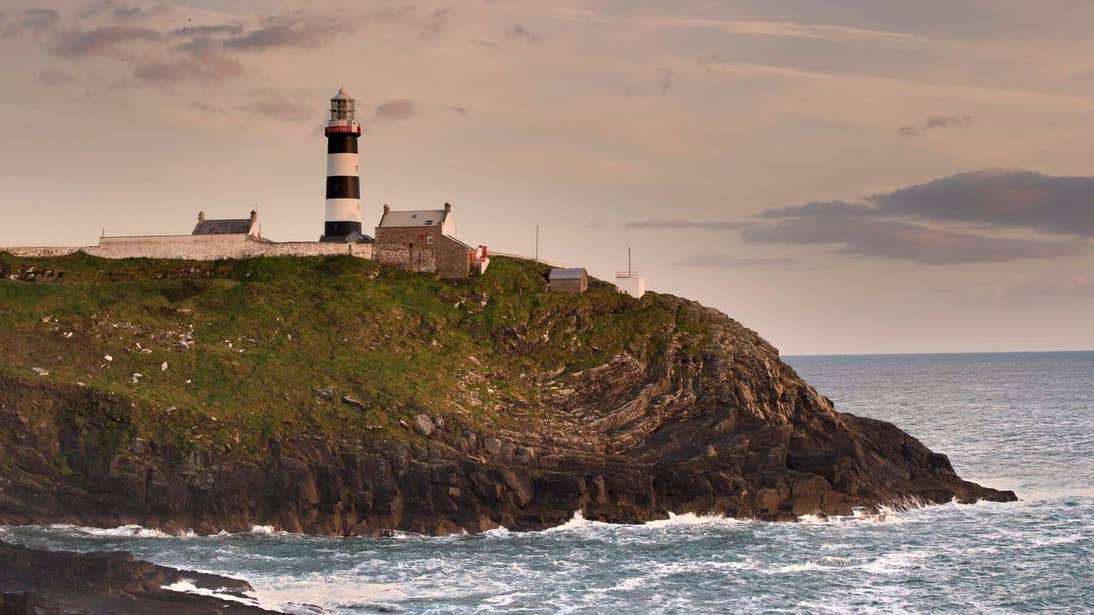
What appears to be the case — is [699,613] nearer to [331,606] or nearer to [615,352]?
[331,606]

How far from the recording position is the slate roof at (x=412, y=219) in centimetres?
9506

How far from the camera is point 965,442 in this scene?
11075cm

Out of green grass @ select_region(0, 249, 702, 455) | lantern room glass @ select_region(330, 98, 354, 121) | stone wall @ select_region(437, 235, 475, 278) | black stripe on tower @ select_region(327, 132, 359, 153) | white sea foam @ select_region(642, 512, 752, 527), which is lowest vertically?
white sea foam @ select_region(642, 512, 752, 527)

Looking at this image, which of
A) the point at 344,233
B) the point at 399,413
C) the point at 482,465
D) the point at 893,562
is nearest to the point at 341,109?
the point at 344,233

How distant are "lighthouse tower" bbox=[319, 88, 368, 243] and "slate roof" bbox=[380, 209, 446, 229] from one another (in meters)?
2.55

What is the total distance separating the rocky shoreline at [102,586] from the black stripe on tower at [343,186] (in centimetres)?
4567

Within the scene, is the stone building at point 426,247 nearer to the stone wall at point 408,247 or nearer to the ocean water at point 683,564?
the stone wall at point 408,247

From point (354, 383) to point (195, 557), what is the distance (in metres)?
18.7

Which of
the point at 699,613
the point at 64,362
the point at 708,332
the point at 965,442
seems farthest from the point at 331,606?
the point at 965,442

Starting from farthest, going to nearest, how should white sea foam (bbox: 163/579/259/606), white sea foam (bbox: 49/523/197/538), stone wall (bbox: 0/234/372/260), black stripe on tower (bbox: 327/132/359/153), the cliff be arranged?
1. black stripe on tower (bbox: 327/132/359/153)
2. stone wall (bbox: 0/234/372/260)
3. the cliff
4. white sea foam (bbox: 49/523/197/538)
5. white sea foam (bbox: 163/579/259/606)

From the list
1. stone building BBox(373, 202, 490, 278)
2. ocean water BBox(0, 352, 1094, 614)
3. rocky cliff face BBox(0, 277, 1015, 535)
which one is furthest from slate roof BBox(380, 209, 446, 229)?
ocean water BBox(0, 352, 1094, 614)

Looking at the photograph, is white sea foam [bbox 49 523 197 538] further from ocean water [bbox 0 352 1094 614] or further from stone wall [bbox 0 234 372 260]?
stone wall [bbox 0 234 372 260]

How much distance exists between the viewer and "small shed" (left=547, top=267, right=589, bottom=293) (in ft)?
300

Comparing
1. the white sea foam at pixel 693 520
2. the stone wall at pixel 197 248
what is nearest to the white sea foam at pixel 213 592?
the white sea foam at pixel 693 520
